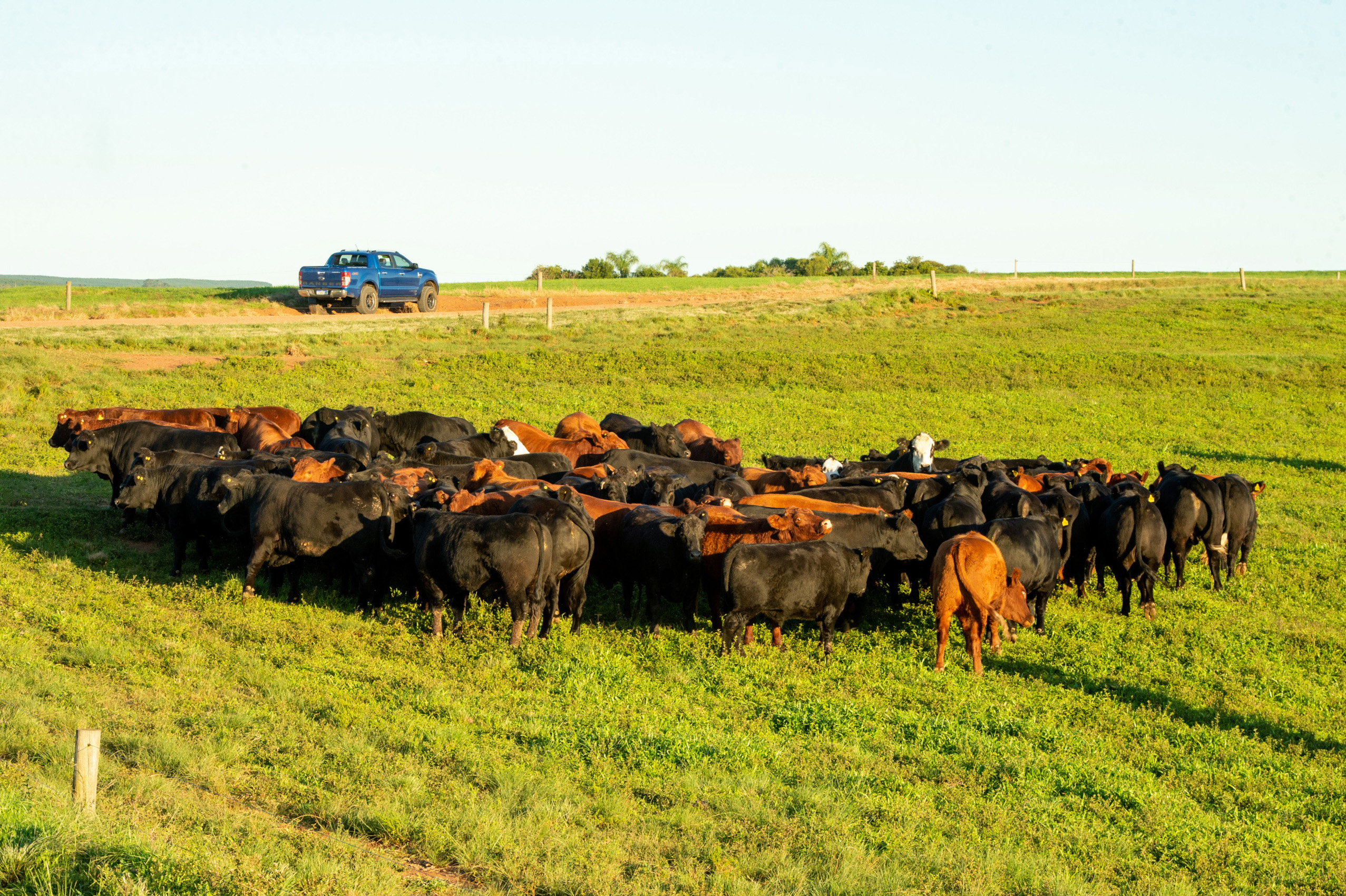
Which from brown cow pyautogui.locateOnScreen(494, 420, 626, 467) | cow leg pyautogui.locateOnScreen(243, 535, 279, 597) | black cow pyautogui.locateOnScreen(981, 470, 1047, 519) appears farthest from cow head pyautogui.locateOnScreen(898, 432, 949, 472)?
cow leg pyautogui.locateOnScreen(243, 535, 279, 597)

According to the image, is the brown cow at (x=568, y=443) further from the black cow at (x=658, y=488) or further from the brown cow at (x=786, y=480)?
the black cow at (x=658, y=488)

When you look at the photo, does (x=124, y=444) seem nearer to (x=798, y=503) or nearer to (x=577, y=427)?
(x=577, y=427)

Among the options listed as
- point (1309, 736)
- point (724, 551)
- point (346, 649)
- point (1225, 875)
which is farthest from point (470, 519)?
point (1309, 736)

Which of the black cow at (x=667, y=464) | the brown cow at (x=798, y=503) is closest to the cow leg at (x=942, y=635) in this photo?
the brown cow at (x=798, y=503)

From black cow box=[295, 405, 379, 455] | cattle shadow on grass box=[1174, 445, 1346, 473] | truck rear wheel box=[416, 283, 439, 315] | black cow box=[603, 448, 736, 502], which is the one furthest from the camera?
truck rear wheel box=[416, 283, 439, 315]

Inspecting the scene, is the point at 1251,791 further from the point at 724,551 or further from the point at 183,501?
the point at 183,501

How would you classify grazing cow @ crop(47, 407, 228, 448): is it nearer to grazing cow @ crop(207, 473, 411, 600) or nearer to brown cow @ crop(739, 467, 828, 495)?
grazing cow @ crop(207, 473, 411, 600)

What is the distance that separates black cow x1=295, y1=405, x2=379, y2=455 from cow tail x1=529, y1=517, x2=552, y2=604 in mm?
7512

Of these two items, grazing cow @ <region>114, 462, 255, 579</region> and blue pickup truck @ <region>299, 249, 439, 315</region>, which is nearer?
grazing cow @ <region>114, 462, 255, 579</region>

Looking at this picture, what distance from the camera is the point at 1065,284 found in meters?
54.9

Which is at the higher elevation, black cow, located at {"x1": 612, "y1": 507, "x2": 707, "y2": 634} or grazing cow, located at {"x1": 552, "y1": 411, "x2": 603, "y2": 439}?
grazing cow, located at {"x1": 552, "y1": 411, "x2": 603, "y2": 439}

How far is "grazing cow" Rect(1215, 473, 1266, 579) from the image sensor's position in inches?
559

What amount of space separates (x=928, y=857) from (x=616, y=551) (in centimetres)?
581

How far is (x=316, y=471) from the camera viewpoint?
13312mm
